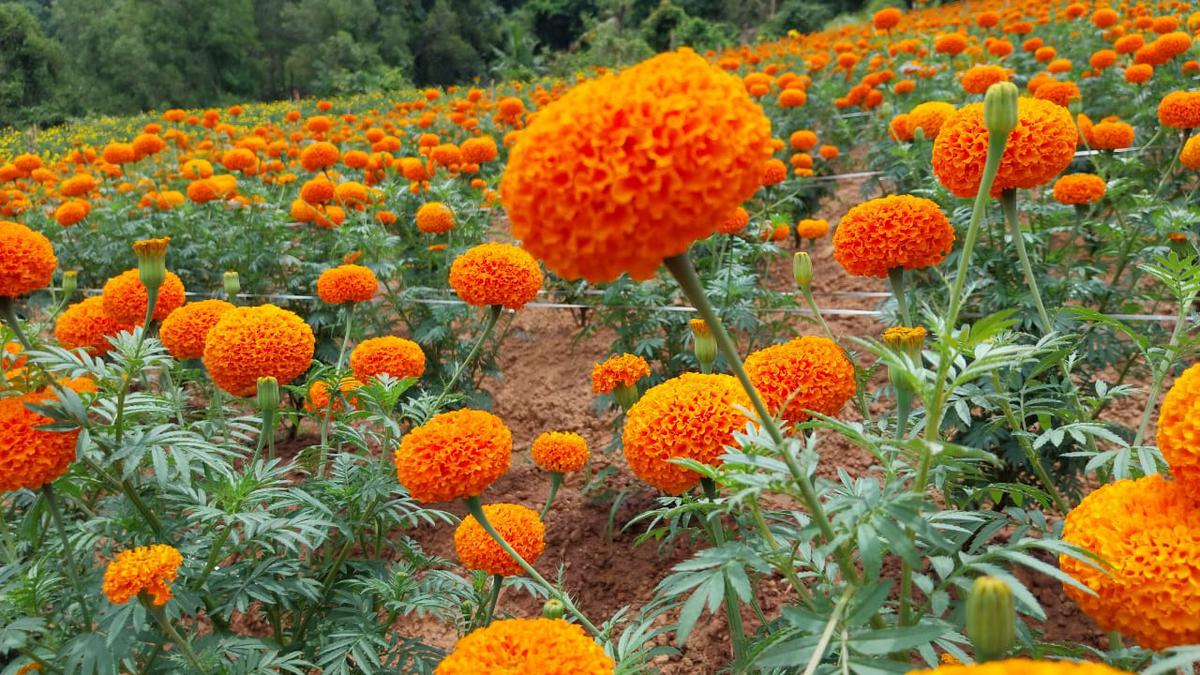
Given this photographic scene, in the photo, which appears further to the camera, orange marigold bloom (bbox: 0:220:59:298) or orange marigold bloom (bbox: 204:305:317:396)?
orange marigold bloom (bbox: 204:305:317:396)

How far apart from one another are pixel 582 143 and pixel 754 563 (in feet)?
2.37

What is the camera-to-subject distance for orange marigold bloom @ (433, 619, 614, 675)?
1112 millimetres

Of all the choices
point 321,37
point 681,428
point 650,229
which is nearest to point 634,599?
point 681,428

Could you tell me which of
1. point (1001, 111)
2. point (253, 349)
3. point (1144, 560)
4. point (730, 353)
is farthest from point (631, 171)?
point (253, 349)

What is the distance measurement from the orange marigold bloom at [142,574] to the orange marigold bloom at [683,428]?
1.03m

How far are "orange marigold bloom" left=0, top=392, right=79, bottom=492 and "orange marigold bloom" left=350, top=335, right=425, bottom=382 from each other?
0.96 metres

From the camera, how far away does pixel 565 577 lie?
3176 mm

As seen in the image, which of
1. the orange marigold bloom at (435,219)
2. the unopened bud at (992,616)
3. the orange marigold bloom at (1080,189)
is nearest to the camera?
the unopened bud at (992,616)

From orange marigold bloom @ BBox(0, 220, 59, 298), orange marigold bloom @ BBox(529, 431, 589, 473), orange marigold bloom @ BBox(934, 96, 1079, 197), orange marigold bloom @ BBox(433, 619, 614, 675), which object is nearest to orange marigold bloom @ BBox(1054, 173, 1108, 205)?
orange marigold bloom @ BBox(934, 96, 1079, 197)

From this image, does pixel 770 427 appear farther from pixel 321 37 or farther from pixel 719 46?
pixel 321 37

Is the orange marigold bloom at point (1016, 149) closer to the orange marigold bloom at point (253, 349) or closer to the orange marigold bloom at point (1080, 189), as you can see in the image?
the orange marigold bloom at point (1080, 189)

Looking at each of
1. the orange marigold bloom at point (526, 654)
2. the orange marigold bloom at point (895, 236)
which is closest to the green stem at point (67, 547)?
the orange marigold bloom at point (526, 654)

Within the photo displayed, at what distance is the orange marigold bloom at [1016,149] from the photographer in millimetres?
1824

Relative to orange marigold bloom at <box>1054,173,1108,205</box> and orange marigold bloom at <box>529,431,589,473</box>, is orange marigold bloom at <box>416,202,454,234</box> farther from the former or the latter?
orange marigold bloom at <box>1054,173,1108,205</box>
